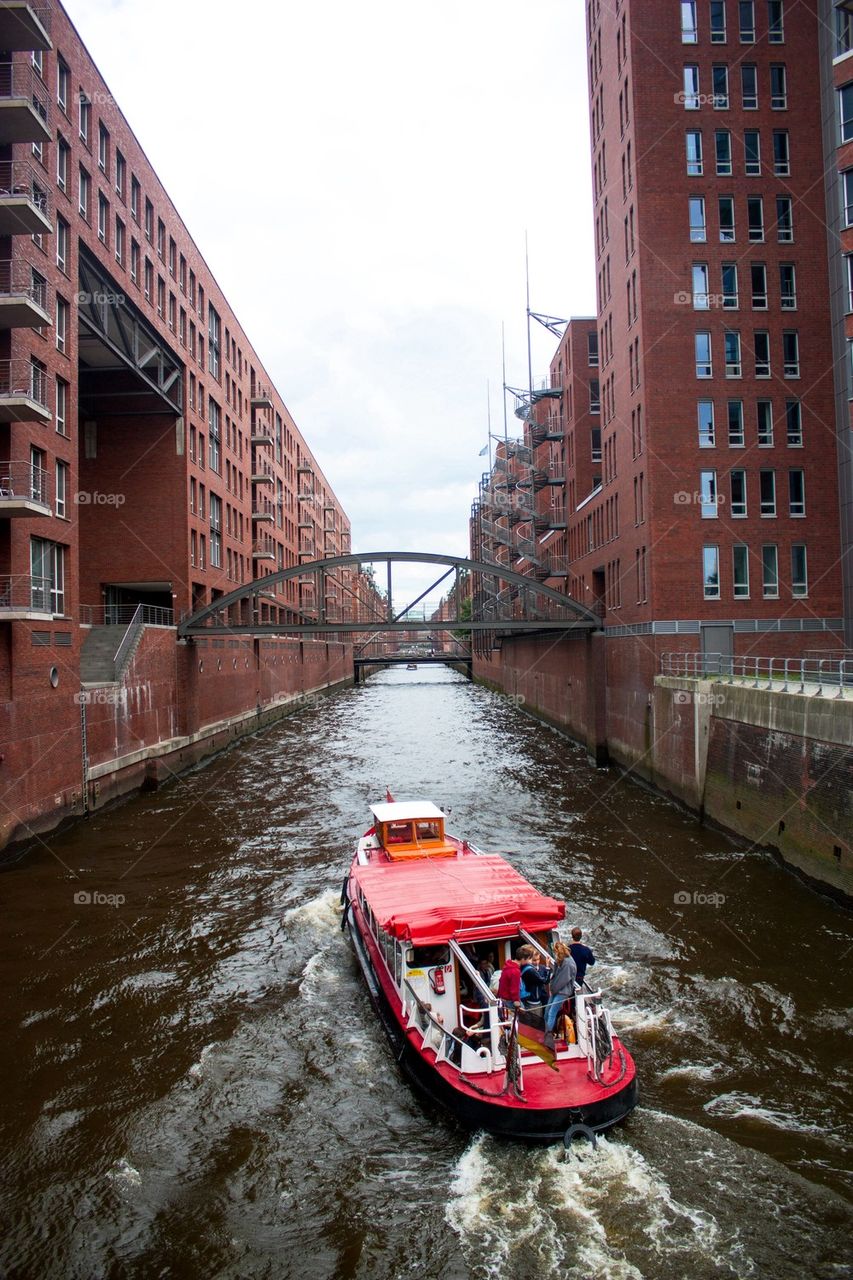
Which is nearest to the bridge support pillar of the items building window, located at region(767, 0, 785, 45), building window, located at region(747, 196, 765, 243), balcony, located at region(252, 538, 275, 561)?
building window, located at region(747, 196, 765, 243)

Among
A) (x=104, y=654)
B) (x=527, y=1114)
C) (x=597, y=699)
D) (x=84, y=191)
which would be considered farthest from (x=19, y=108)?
(x=597, y=699)

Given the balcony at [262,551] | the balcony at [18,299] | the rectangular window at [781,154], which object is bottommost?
the balcony at [262,551]

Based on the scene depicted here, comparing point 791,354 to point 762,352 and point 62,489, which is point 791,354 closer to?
point 762,352

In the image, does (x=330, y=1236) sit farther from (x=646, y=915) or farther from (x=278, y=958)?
(x=646, y=915)

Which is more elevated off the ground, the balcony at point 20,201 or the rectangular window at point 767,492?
the balcony at point 20,201

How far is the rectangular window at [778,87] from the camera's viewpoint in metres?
33.8

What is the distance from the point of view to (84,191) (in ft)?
99.1

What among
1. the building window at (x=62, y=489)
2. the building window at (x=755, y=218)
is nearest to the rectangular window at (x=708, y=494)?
the building window at (x=755, y=218)

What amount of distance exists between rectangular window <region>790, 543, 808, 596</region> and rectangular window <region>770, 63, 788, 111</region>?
17.6 metres

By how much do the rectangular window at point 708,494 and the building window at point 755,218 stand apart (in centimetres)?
985

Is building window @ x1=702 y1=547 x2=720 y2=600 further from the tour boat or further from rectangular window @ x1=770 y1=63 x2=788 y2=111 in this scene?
the tour boat

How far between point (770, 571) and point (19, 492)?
1024 inches

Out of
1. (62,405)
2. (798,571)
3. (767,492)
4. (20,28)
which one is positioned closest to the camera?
(20,28)

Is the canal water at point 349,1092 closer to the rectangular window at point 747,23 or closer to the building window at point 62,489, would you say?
the building window at point 62,489
